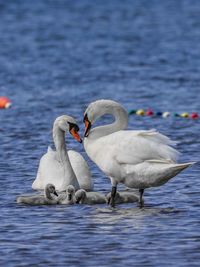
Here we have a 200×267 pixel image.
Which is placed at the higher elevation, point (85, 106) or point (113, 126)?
point (113, 126)

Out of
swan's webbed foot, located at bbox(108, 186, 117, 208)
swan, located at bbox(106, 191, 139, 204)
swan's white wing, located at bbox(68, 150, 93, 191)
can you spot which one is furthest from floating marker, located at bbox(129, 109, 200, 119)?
swan's webbed foot, located at bbox(108, 186, 117, 208)

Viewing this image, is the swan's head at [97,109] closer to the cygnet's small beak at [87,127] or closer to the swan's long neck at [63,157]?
the cygnet's small beak at [87,127]

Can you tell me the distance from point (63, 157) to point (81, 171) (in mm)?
369

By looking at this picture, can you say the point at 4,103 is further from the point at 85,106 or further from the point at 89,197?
the point at 89,197

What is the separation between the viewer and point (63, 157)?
654 inches

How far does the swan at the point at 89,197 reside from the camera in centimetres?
1529

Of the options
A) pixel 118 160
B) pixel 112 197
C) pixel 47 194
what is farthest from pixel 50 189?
pixel 118 160

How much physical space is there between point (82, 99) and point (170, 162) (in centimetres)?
1253

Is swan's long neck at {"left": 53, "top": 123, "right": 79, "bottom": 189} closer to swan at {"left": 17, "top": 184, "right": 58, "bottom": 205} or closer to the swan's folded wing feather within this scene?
swan at {"left": 17, "top": 184, "right": 58, "bottom": 205}

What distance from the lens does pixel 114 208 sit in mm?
15094

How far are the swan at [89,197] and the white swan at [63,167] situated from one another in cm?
88

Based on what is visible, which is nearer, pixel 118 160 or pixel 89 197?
pixel 118 160

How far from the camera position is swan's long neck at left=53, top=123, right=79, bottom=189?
16328 millimetres

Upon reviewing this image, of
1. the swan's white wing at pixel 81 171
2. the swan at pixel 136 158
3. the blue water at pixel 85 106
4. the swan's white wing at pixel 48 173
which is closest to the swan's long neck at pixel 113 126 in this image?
the swan at pixel 136 158
